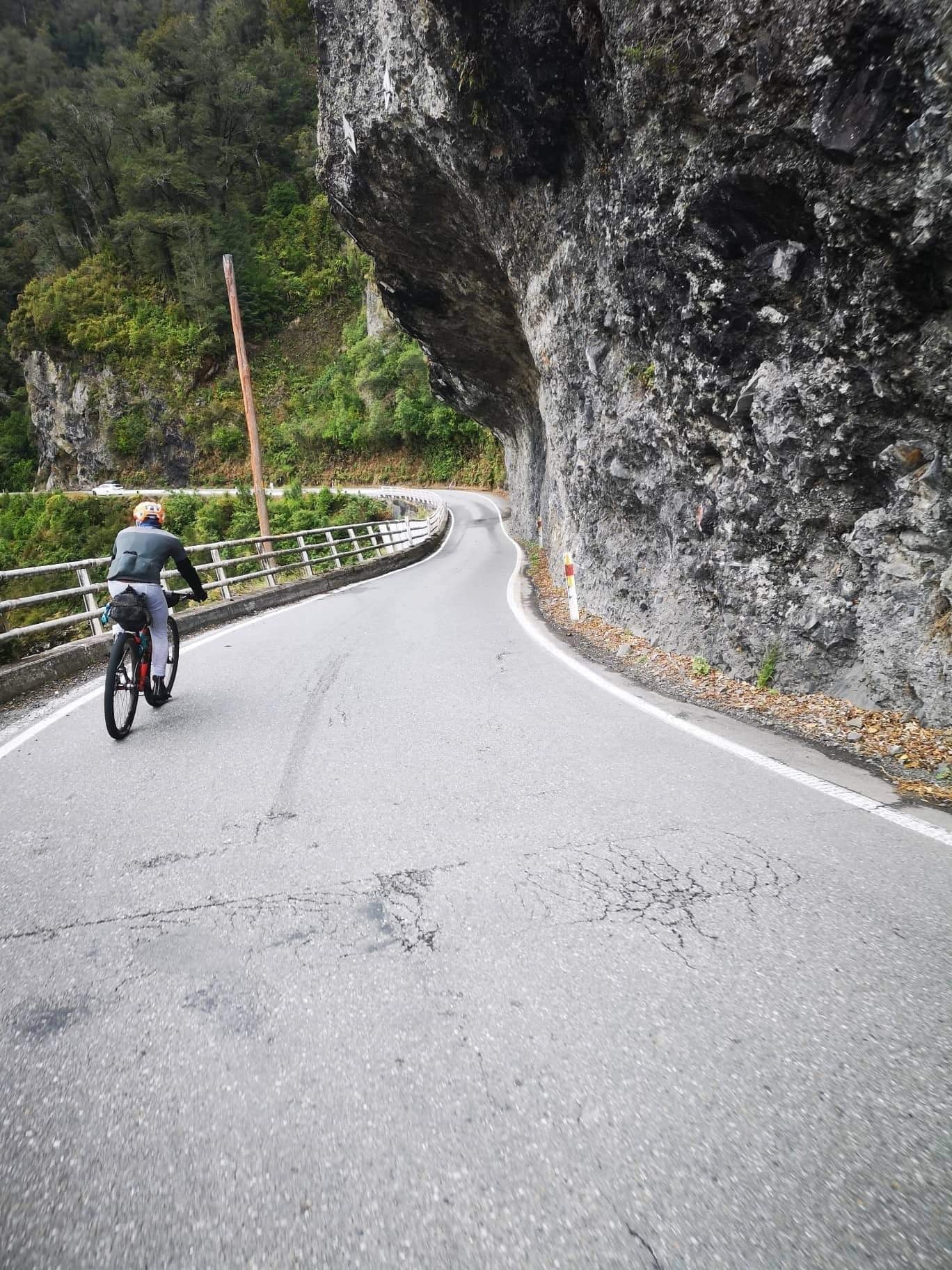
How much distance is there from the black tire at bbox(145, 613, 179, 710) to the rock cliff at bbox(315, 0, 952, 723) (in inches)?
224

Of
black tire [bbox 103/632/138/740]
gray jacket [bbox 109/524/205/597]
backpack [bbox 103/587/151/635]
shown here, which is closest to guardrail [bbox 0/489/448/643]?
gray jacket [bbox 109/524/205/597]

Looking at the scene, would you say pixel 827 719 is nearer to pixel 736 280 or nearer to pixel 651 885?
pixel 651 885

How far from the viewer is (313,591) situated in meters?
16.2

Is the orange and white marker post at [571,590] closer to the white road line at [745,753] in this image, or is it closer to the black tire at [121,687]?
the white road line at [745,753]

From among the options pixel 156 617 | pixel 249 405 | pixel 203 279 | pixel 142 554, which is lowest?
pixel 156 617

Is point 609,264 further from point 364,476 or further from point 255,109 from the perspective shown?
point 255,109

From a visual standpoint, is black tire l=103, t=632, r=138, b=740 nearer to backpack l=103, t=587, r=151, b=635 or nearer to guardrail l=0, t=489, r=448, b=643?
backpack l=103, t=587, r=151, b=635

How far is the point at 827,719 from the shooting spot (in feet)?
17.0

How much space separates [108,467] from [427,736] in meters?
63.3

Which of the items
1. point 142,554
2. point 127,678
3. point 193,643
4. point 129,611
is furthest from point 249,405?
point 127,678

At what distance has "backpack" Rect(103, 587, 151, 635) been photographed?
5500mm

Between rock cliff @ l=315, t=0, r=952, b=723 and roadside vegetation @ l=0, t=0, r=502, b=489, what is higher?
roadside vegetation @ l=0, t=0, r=502, b=489

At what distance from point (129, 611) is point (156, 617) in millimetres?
353

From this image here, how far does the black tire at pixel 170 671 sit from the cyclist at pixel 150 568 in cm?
7
